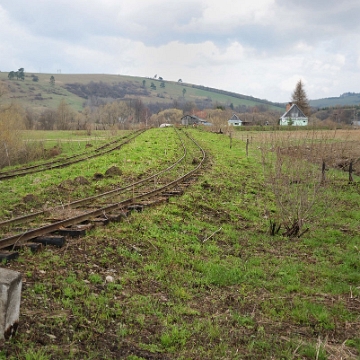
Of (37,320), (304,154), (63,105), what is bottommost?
(37,320)

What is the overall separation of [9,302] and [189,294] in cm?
309

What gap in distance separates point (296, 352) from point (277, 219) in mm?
6931

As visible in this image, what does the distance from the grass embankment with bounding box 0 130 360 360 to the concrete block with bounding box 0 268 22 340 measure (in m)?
0.15

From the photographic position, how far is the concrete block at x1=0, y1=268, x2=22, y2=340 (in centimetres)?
405

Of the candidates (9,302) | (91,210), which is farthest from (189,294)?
(91,210)

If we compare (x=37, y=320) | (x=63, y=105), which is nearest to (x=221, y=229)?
→ (x=37, y=320)

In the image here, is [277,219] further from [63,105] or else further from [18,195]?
[63,105]

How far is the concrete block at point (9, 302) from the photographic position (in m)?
4.05

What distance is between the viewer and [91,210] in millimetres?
9695

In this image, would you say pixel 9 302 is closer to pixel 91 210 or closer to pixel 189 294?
pixel 189 294

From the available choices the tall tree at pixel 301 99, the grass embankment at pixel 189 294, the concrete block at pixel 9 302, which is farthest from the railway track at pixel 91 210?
the tall tree at pixel 301 99

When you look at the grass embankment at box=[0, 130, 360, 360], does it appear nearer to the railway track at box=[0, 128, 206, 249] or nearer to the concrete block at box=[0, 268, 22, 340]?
the concrete block at box=[0, 268, 22, 340]

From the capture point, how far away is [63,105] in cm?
7888

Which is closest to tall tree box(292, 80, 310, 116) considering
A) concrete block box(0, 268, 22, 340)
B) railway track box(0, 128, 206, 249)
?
railway track box(0, 128, 206, 249)
